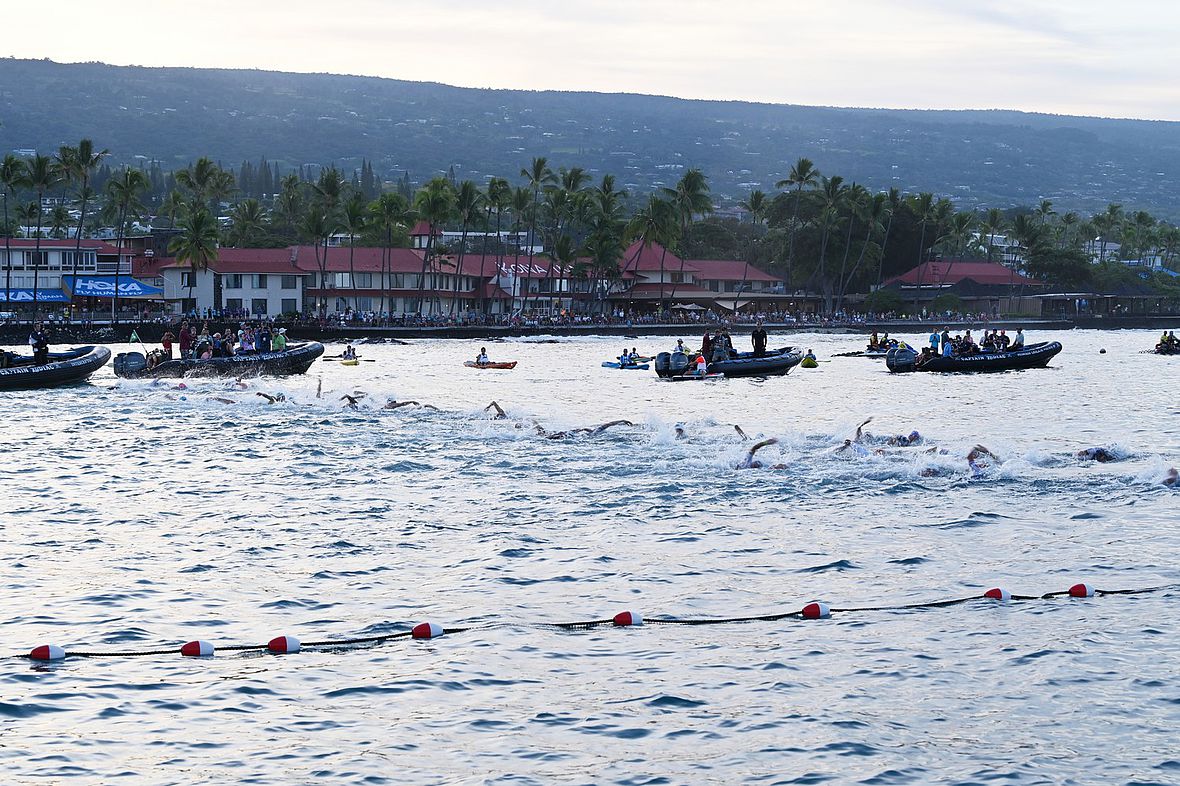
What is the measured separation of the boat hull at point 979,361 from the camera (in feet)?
196

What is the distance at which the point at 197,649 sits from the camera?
1342 centimetres

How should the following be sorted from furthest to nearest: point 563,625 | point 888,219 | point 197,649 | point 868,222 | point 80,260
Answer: point 888,219 < point 868,222 < point 80,260 < point 563,625 < point 197,649

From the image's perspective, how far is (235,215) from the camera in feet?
477

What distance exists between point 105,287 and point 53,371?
221 ft

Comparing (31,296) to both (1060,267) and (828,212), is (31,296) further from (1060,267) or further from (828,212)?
(1060,267)

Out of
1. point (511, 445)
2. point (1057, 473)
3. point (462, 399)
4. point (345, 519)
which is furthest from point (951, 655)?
point (462, 399)

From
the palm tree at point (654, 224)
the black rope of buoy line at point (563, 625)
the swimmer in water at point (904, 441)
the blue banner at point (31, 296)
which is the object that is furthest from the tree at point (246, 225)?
the black rope of buoy line at point (563, 625)

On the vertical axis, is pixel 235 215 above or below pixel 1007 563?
above

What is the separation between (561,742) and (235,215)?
141m

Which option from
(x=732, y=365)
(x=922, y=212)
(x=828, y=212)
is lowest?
(x=732, y=365)

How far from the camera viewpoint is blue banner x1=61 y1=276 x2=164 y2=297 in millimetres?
108812

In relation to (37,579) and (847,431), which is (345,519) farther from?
(847,431)

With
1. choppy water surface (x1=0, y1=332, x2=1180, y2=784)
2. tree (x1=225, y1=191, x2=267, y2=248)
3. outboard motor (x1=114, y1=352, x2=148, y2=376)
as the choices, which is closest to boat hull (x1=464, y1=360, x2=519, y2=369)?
outboard motor (x1=114, y1=352, x2=148, y2=376)

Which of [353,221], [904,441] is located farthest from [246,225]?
[904,441]
